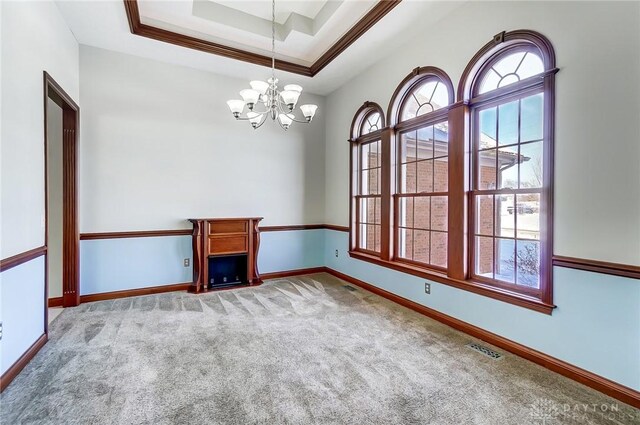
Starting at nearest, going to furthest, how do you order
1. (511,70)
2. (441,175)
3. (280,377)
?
(280,377) < (511,70) < (441,175)

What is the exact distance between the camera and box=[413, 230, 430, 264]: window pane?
3.79 m

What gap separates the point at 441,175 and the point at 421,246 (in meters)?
0.92

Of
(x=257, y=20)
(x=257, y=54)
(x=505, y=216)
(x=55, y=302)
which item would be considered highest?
(x=257, y=20)

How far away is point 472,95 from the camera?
3170mm

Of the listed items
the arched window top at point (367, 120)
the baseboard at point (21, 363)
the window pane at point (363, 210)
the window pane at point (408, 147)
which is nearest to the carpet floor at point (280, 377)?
the baseboard at point (21, 363)

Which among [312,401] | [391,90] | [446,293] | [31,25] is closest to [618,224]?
[446,293]

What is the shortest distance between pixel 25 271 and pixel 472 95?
441 cm

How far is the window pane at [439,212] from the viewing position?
3527 millimetres

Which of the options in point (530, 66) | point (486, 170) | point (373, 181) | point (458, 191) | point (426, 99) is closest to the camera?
point (530, 66)

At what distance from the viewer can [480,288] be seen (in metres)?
2.99

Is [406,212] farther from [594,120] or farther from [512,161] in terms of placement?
[594,120]

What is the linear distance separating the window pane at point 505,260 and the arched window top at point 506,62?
4.87 ft

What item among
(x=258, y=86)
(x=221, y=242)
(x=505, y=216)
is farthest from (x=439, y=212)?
(x=221, y=242)

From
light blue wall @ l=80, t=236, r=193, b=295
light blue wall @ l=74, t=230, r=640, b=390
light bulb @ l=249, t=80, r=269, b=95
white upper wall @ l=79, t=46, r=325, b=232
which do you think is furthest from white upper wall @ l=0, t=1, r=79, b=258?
light bulb @ l=249, t=80, r=269, b=95
